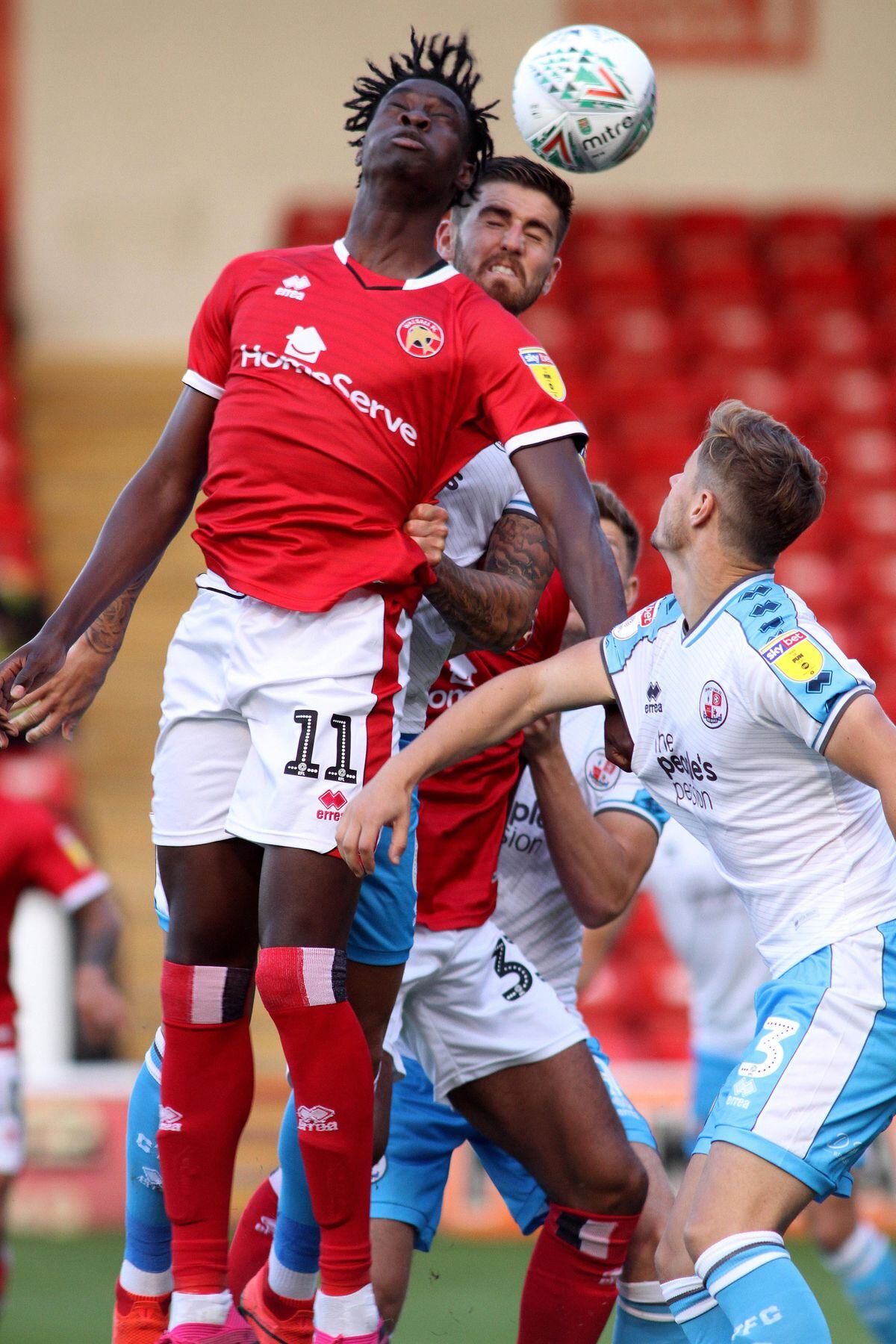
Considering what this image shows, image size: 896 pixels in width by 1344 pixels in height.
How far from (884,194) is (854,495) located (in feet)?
7.49

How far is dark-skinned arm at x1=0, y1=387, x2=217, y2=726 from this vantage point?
3.36 metres

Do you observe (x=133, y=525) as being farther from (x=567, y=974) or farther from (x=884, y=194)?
(x=884, y=194)

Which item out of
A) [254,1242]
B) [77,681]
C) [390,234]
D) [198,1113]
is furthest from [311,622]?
[254,1242]

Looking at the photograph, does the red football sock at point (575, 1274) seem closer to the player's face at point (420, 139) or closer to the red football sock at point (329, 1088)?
the red football sock at point (329, 1088)

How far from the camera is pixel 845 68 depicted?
1117cm

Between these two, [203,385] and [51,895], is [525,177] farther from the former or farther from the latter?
[51,895]

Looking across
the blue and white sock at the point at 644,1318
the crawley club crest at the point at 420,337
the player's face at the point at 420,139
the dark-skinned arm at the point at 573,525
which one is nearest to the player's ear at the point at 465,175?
the player's face at the point at 420,139

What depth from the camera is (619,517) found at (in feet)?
14.0

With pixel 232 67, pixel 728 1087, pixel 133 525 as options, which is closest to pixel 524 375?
pixel 133 525

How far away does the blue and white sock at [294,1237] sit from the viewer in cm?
346

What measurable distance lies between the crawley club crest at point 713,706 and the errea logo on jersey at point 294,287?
1.03m

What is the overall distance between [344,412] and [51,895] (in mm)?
2991

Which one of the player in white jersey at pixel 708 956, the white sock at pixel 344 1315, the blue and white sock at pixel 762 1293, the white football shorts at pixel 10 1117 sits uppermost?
the blue and white sock at pixel 762 1293

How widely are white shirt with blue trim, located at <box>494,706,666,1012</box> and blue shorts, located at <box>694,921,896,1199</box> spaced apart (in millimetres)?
1056
